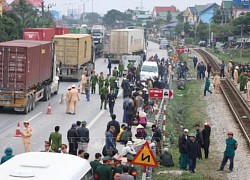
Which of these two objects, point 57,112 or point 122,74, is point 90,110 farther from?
point 122,74

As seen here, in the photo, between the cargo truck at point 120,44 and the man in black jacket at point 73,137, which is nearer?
the man in black jacket at point 73,137

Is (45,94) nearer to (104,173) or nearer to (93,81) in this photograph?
(93,81)

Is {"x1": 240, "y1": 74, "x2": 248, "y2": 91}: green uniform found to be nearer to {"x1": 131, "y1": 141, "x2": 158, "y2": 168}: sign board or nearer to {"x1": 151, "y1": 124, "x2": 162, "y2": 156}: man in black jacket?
{"x1": 151, "y1": 124, "x2": 162, "y2": 156}: man in black jacket

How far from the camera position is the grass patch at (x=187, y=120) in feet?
64.2

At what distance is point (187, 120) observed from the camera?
1265 inches

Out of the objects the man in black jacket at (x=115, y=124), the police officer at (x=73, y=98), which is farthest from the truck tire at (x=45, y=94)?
the man in black jacket at (x=115, y=124)

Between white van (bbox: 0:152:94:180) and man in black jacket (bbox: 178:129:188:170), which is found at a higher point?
white van (bbox: 0:152:94:180)

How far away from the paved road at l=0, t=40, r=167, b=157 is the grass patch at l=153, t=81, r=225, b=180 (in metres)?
2.50

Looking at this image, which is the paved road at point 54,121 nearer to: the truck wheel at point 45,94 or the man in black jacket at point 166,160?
the truck wheel at point 45,94

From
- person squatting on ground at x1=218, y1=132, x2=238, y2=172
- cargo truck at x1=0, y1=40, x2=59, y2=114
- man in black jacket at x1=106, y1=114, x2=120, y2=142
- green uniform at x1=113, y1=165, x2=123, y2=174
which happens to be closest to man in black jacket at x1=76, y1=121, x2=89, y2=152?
man in black jacket at x1=106, y1=114, x2=120, y2=142

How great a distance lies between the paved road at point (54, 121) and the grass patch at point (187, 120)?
250 centimetres

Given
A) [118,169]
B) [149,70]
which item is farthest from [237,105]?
[118,169]

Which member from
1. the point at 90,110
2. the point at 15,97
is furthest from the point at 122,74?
the point at 15,97

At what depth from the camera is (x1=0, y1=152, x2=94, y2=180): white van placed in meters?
10.4
